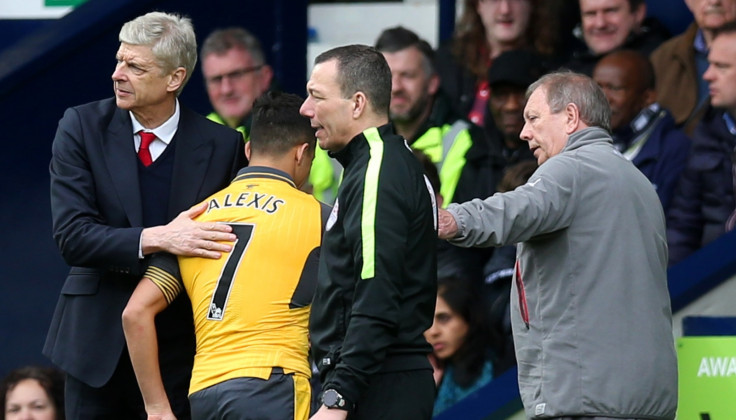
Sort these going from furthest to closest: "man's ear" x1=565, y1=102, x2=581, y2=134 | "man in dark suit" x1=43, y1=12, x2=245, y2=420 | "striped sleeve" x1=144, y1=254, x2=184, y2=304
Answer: "man in dark suit" x1=43, y1=12, x2=245, y2=420 → "man's ear" x1=565, y1=102, x2=581, y2=134 → "striped sleeve" x1=144, y1=254, x2=184, y2=304

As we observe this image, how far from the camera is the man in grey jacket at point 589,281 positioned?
4.68 meters

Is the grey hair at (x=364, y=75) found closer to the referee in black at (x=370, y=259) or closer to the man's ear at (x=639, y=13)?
the referee in black at (x=370, y=259)

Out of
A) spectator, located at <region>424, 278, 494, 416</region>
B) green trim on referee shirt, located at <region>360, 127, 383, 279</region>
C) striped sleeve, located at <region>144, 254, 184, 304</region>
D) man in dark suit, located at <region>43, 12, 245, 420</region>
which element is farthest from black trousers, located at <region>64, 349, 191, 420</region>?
spectator, located at <region>424, 278, 494, 416</region>

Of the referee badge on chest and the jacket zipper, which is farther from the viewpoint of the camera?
the jacket zipper

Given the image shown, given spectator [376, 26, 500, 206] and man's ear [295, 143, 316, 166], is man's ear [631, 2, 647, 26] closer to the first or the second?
spectator [376, 26, 500, 206]

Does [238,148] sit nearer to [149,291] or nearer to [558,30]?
[149,291]

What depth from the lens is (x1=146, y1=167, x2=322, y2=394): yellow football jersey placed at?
4.61m

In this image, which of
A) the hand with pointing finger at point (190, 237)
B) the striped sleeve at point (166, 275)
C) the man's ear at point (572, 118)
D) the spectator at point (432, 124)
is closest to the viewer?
the hand with pointing finger at point (190, 237)

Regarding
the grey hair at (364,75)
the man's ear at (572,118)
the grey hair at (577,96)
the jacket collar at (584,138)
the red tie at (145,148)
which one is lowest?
the red tie at (145,148)

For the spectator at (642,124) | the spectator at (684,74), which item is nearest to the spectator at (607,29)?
the spectator at (684,74)

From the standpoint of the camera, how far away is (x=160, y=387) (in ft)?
16.0

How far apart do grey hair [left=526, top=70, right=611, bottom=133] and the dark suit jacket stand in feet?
4.03

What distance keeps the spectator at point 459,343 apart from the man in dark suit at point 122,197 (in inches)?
82.9

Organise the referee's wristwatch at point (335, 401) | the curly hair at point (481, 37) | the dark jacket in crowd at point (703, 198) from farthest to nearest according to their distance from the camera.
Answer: the curly hair at point (481, 37), the dark jacket in crowd at point (703, 198), the referee's wristwatch at point (335, 401)
